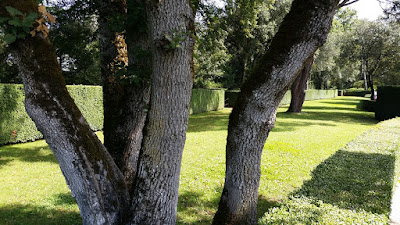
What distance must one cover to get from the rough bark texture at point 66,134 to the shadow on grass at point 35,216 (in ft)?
6.36

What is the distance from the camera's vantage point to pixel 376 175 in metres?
5.62

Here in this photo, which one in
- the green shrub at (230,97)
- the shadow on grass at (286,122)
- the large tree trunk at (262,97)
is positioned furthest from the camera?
the green shrub at (230,97)

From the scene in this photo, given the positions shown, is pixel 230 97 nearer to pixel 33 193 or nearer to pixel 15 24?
pixel 33 193

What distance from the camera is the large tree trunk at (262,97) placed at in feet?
9.84

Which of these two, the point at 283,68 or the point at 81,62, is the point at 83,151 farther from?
the point at 81,62

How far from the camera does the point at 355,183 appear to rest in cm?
519

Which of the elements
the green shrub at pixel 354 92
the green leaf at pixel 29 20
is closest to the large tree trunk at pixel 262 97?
the green leaf at pixel 29 20

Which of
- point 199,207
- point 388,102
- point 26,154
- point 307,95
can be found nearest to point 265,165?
point 199,207

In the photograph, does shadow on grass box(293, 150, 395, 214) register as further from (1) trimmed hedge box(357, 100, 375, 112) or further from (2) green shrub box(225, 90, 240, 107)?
(2) green shrub box(225, 90, 240, 107)

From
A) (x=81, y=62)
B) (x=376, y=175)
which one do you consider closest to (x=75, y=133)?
(x=376, y=175)

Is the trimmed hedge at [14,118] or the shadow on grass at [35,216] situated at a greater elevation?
the trimmed hedge at [14,118]

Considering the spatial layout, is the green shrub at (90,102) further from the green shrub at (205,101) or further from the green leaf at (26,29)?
the green leaf at (26,29)

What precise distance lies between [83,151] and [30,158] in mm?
7053

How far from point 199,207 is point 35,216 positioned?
2852mm
